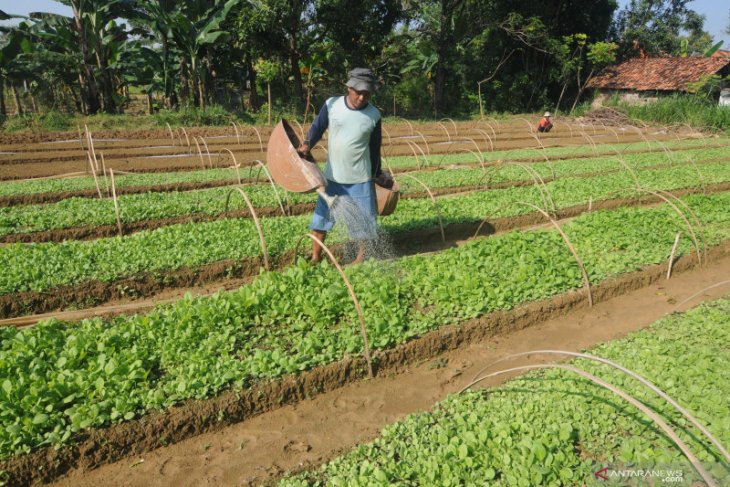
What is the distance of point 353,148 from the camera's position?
510 cm

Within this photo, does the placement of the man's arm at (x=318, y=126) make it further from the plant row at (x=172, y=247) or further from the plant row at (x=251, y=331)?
the plant row at (x=172, y=247)

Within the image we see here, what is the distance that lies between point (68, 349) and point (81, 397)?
555 millimetres

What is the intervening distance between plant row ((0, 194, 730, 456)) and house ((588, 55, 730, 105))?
25.4 m

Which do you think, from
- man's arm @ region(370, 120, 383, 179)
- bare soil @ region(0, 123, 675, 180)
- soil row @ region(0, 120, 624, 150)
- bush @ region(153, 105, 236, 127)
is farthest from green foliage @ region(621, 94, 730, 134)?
man's arm @ region(370, 120, 383, 179)

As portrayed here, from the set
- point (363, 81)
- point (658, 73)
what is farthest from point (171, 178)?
point (658, 73)

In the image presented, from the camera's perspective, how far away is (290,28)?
66.3 feet

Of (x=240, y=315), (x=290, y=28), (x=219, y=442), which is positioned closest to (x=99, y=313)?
(x=240, y=315)

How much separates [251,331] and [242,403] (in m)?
0.77

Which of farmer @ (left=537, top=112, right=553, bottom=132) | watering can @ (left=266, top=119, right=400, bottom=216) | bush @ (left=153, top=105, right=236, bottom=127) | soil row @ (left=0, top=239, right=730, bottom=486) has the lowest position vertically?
soil row @ (left=0, top=239, right=730, bottom=486)

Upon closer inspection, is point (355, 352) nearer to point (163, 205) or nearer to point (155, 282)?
point (155, 282)

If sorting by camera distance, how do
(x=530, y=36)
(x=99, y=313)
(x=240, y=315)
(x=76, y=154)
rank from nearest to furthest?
1. (x=240, y=315)
2. (x=99, y=313)
3. (x=76, y=154)
4. (x=530, y=36)

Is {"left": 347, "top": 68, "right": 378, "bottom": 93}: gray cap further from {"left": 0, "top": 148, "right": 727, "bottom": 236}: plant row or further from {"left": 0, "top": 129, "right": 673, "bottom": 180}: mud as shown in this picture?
{"left": 0, "top": 129, "right": 673, "bottom": 180}: mud

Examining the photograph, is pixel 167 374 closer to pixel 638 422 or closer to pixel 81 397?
pixel 81 397

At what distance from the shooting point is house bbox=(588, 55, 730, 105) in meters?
25.9
